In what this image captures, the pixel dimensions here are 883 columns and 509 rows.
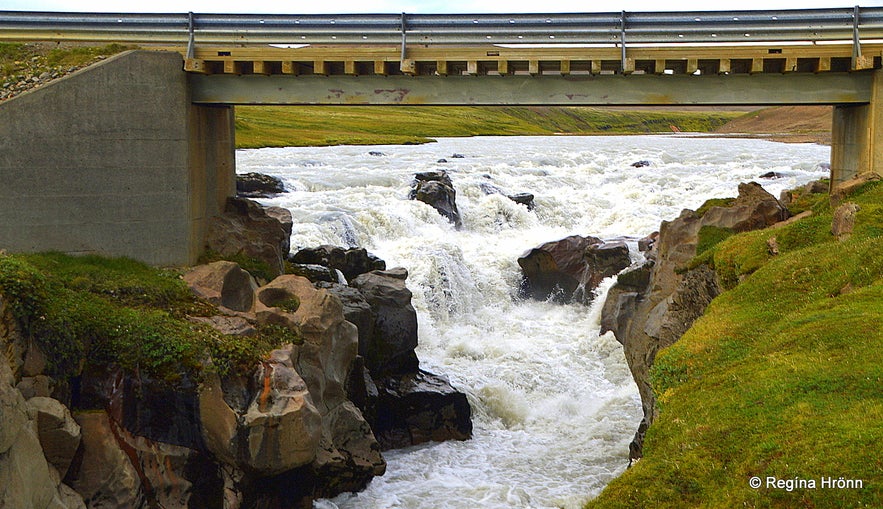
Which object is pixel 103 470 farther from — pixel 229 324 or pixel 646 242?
pixel 646 242

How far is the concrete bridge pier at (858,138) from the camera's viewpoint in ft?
81.4

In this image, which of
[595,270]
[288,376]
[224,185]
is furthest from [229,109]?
[595,270]

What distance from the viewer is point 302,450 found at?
18188 mm

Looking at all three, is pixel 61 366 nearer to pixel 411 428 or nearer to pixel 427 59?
pixel 411 428

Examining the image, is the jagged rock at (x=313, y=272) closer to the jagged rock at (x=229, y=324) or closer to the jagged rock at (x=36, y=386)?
the jagged rock at (x=229, y=324)

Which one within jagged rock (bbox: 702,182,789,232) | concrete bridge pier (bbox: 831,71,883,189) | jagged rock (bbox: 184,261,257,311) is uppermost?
concrete bridge pier (bbox: 831,71,883,189)

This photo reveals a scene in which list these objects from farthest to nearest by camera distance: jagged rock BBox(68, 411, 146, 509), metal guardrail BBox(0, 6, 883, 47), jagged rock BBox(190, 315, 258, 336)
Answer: metal guardrail BBox(0, 6, 883, 47) < jagged rock BBox(190, 315, 258, 336) < jagged rock BBox(68, 411, 146, 509)

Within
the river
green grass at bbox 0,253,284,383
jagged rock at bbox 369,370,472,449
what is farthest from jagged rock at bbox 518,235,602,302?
green grass at bbox 0,253,284,383

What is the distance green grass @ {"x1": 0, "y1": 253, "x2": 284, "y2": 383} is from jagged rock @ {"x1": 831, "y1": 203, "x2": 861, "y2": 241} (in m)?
12.2

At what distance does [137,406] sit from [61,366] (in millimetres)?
1496

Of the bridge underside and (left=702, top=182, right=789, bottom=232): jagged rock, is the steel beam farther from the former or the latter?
(left=702, top=182, right=789, bottom=232): jagged rock

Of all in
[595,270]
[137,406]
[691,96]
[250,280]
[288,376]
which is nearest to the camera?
[137,406]

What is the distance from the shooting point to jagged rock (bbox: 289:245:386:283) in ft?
104

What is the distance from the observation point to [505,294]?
126 ft
